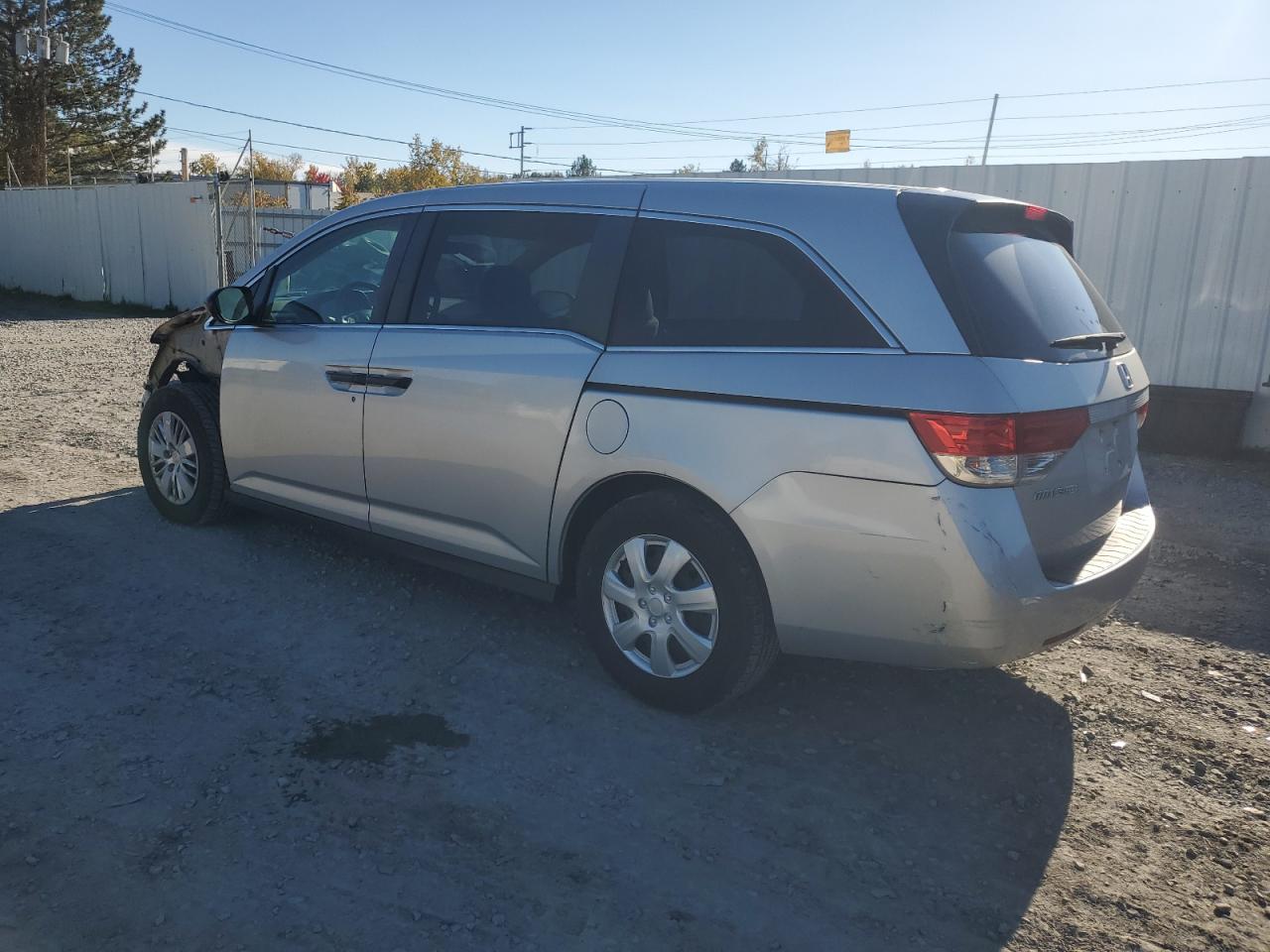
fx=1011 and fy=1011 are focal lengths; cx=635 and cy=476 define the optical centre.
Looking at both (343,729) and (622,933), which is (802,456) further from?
(343,729)

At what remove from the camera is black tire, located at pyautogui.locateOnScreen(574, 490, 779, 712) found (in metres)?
3.35

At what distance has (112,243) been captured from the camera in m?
23.5

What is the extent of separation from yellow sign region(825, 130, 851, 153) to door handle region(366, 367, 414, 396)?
3046cm

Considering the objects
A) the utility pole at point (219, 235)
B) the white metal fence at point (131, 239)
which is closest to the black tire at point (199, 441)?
the white metal fence at point (131, 239)

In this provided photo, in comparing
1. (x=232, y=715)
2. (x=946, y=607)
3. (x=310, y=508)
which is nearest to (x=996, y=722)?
(x=946, y=607)

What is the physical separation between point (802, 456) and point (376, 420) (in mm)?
2062

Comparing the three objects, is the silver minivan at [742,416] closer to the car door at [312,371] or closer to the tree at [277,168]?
the car door at [312,371]

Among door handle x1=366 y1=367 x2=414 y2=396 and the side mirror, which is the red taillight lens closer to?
door handle x1=366 y1=367 x2=414 y2=396

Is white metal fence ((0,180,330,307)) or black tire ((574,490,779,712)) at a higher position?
white metal fence ((0,180,330,307))

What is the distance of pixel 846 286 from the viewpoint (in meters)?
3.20

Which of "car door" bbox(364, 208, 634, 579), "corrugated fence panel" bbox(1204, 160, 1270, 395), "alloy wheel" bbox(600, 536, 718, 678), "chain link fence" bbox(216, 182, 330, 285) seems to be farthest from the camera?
"chain link fence" bbox(216, 182, 330, 285)

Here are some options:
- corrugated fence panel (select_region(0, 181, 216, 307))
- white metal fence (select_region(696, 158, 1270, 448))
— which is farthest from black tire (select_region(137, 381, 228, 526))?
corrugated fence panel (select_region(0, 181, 216, 307))

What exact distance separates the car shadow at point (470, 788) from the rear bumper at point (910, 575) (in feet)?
1.64

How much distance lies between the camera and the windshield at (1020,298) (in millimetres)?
3064
